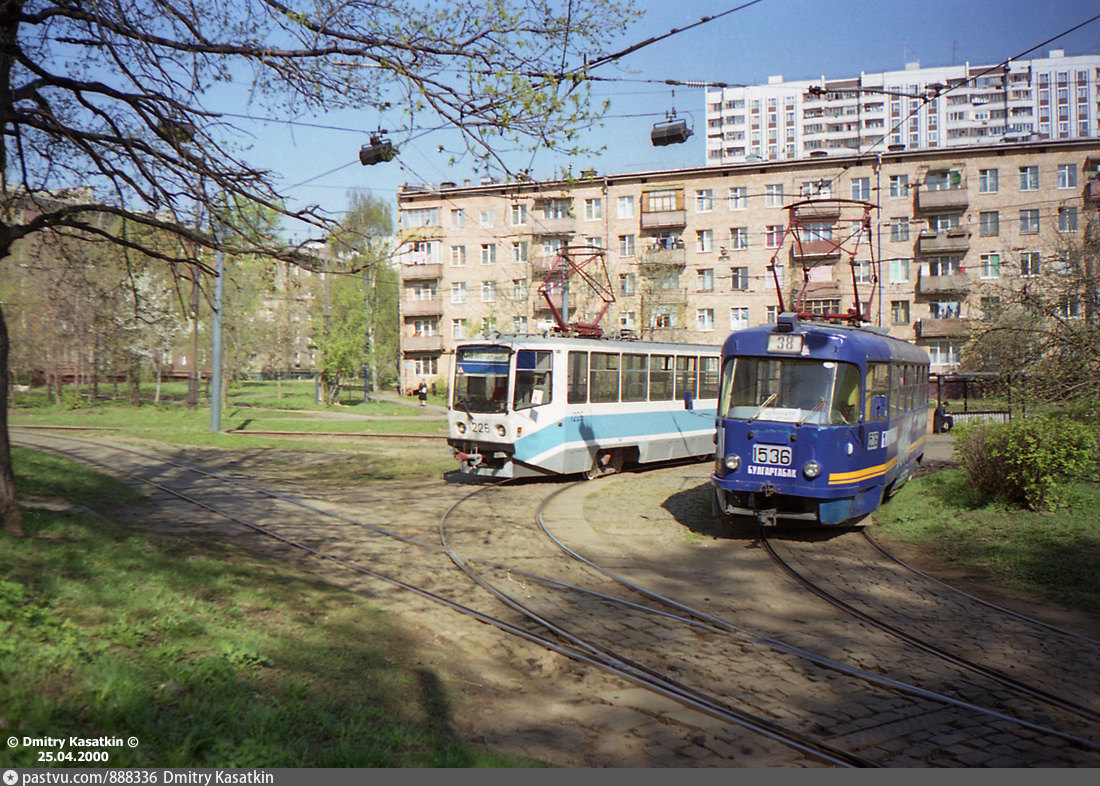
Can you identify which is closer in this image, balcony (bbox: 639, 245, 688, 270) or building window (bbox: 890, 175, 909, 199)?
balcony (bbox: 639, 245, 688, 270)

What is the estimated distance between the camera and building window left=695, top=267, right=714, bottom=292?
50.0 meters

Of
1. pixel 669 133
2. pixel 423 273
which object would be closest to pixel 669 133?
pixel 669 133

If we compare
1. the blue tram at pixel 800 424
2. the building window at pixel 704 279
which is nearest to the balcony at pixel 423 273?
the building window at pixel 704 279

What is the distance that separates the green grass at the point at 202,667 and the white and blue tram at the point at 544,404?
8438 mm

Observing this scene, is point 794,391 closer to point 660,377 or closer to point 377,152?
point 377,152

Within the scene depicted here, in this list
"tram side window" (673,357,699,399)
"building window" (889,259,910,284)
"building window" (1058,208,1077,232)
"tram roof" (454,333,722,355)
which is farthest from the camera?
"building window" (889,259,910,284)

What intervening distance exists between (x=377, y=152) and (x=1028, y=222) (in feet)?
161

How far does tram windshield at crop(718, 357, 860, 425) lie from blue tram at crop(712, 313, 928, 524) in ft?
0.04

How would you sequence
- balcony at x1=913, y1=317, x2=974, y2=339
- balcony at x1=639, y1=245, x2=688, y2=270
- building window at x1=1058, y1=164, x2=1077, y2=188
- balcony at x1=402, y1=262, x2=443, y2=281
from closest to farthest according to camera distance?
balcony at x1=639, y1=245, x2=688, y2=270, building window at x1=1058, y1=164, x2=1077, y2=188, balcony at x1=913, y1=317, x2=974, y2=339, balcony at x1=402, y1=262, x2=443, y2=281

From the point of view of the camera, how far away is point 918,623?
759cm

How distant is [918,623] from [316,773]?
5891 millimetres

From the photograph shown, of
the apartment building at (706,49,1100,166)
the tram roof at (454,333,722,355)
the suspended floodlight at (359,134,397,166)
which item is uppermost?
the apartment building at (706,49,1100,166)

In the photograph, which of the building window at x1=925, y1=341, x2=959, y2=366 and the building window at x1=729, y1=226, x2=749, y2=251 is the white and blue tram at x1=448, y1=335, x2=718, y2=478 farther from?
the building window at x1=925, y1=341, x2=959, y2=366

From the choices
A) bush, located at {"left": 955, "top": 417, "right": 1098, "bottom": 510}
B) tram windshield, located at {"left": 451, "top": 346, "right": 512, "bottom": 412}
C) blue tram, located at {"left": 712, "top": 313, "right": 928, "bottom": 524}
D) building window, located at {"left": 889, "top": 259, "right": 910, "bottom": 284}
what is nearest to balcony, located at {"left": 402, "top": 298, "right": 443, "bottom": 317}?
building window, located at {"left": 889, "top": 259, "right": 910, "bottom": 284}
